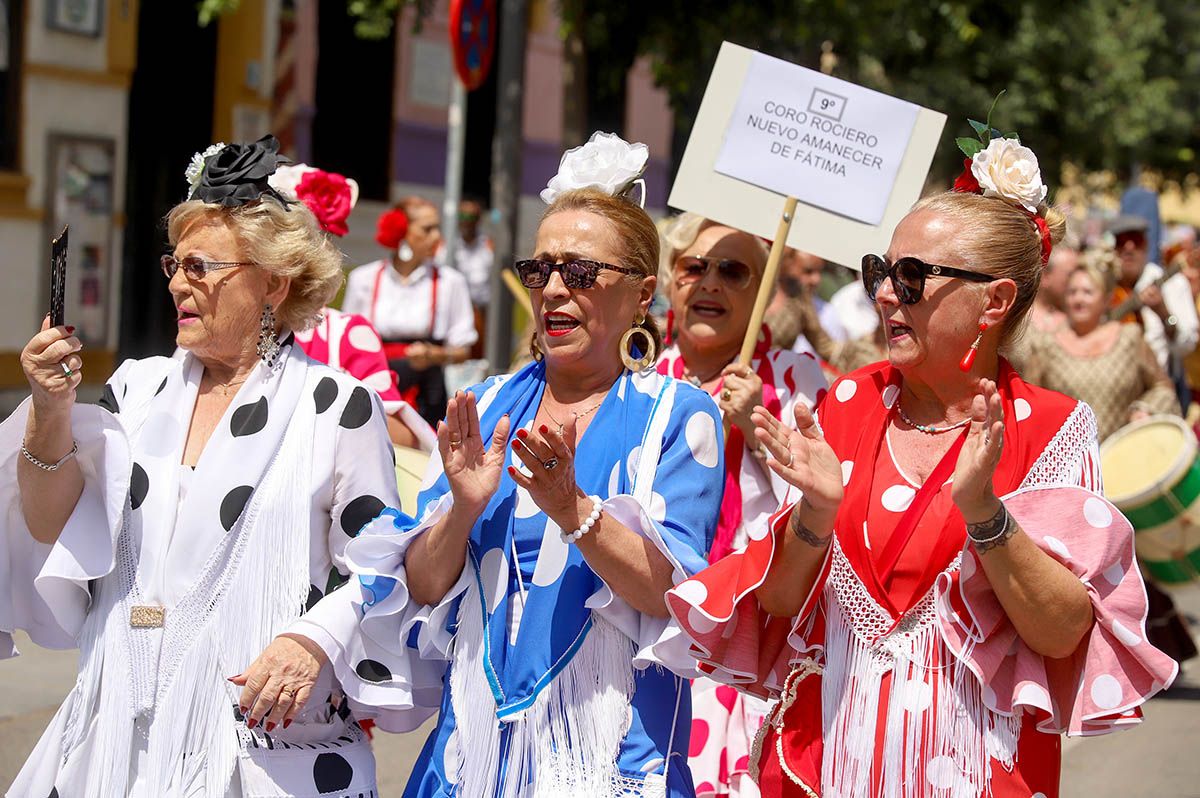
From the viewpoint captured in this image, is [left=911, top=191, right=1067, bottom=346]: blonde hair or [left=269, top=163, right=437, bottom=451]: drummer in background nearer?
[left=911, top=191, right=1067, bottom=346]: blonde hair

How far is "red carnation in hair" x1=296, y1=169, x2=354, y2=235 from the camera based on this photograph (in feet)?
17.9

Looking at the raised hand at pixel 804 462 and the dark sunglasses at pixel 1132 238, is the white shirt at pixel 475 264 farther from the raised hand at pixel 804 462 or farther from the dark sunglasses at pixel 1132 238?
the raised hand at pixel 804 462

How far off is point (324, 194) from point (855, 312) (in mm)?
7609

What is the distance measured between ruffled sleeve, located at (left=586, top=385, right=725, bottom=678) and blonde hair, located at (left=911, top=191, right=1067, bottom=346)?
609 millimetres

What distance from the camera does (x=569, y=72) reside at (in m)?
11.8

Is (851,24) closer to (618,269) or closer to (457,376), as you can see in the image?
(457,376)

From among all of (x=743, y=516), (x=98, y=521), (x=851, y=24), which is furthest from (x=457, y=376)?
(x=98, y=521)

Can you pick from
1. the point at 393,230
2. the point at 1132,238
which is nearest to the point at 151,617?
the point at 393,230

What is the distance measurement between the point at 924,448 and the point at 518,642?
863 mm

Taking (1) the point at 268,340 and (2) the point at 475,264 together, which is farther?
(2) the point at 475,264

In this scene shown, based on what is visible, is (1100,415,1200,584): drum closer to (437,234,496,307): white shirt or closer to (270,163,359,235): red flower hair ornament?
(270,163,359,235): red flower hair ornament

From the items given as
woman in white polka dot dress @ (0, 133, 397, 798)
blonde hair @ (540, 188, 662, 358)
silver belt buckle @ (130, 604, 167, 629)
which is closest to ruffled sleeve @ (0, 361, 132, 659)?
woman in white polka dot dress @ (0, 133, 397, 798)

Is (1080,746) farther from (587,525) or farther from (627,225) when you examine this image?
(587,525)

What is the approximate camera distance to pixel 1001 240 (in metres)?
3.21
